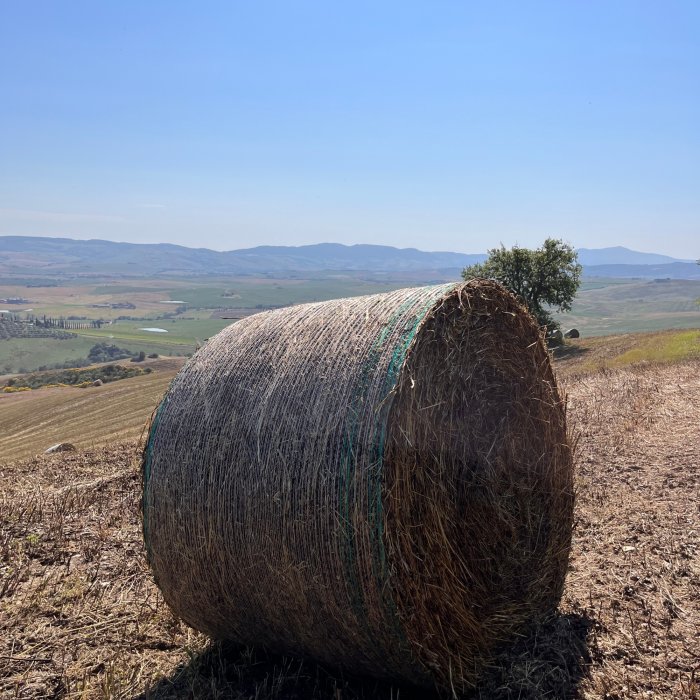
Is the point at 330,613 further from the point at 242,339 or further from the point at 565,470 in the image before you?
the point at 565,470

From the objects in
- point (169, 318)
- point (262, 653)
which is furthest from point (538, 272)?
point (169, 318)

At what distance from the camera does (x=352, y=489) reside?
3664 millimetres

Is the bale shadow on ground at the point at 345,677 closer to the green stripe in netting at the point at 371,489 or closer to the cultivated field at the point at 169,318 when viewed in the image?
the green stripe in netting at the point at 371,489

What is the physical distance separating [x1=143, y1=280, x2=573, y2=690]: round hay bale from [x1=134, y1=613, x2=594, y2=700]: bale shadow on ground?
17cm

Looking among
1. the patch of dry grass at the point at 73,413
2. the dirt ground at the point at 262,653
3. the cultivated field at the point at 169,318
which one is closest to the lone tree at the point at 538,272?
the patch of dry grass at the point at 73,413

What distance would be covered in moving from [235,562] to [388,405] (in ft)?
4.51

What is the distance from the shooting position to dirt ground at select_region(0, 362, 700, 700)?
410 centimetres

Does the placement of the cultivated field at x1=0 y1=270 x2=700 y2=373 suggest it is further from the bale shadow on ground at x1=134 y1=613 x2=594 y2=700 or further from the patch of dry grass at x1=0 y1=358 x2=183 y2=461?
the bale shadow on ground at x1=134 y1=613 x2=594 y2=700

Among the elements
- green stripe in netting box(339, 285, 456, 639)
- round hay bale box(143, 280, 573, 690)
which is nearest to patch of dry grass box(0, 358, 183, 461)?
round hay bale box(143, 280, 573, 690)

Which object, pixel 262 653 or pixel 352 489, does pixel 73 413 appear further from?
pixel 352 489

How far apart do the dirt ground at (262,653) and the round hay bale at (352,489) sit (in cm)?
25

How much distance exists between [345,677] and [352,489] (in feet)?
4.80

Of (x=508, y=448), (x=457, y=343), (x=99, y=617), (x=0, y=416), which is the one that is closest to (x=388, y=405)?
(x=457, y=343)

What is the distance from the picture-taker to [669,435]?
9.38m
